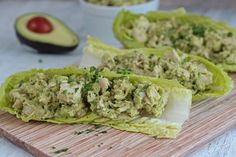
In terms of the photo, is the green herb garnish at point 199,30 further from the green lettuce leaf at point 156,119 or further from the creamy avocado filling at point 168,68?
the green lettuce leaf at point 156,119

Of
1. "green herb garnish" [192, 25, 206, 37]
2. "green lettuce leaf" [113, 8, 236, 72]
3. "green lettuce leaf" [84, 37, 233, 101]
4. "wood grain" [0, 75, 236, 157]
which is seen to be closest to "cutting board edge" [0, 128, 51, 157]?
"wood grain" [0, 75, 236, 157]

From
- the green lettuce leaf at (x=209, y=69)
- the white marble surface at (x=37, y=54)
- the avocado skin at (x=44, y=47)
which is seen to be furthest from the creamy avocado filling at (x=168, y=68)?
the avocado skin at (x=44, y=47)

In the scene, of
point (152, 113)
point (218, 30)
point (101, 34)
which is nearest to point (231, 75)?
point (218, 30)

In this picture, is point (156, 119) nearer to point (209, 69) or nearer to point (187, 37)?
point (209, 69)

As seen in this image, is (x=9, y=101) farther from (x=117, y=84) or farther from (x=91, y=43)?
(x=91, y=43)

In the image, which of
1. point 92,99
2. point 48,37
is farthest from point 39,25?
point 92,99

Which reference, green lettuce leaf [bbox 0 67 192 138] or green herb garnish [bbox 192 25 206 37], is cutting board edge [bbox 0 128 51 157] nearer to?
green lettuce leaf [bbox 0 67 192 138]
